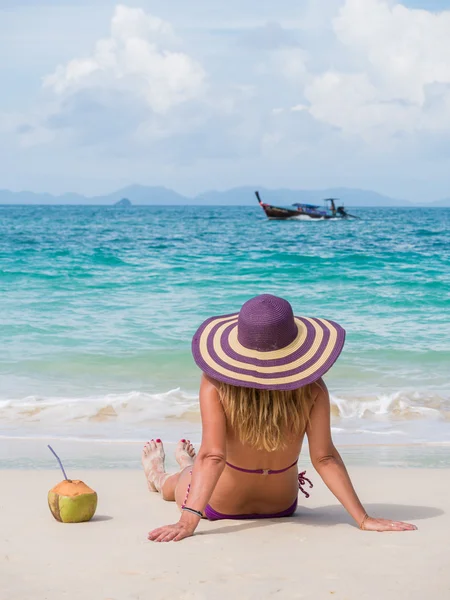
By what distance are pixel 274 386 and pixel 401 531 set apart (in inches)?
32.3

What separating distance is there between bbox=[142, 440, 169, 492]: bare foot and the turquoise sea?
1.58 meters

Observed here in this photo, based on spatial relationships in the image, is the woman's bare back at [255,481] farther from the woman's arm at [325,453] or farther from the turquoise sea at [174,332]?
the turquoise sea at [174,332]

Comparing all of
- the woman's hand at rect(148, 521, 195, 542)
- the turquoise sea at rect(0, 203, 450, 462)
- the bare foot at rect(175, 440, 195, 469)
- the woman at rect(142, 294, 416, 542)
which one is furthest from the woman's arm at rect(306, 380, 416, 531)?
the turquoise sea at rect(0, 203, 450, 462)

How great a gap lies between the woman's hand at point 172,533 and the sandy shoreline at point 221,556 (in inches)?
1.5

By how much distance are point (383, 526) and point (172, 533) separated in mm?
822

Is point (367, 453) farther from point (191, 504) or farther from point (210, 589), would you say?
point (210, 589)

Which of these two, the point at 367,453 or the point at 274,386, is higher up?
the point at 274,386

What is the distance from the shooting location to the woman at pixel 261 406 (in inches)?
119

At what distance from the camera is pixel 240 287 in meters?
15.2

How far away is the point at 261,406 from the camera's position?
313 centimetres

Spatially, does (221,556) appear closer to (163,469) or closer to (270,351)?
(270,351)

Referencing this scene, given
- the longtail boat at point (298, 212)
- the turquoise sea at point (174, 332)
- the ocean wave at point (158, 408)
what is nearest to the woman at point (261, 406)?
the turquoise sea at point (174, 332)

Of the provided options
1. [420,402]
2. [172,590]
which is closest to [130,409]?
[420,402]

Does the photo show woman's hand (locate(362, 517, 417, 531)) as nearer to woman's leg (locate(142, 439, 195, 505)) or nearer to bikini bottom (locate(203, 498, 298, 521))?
bikini bottom (locate(203, 498, 298, 521))
